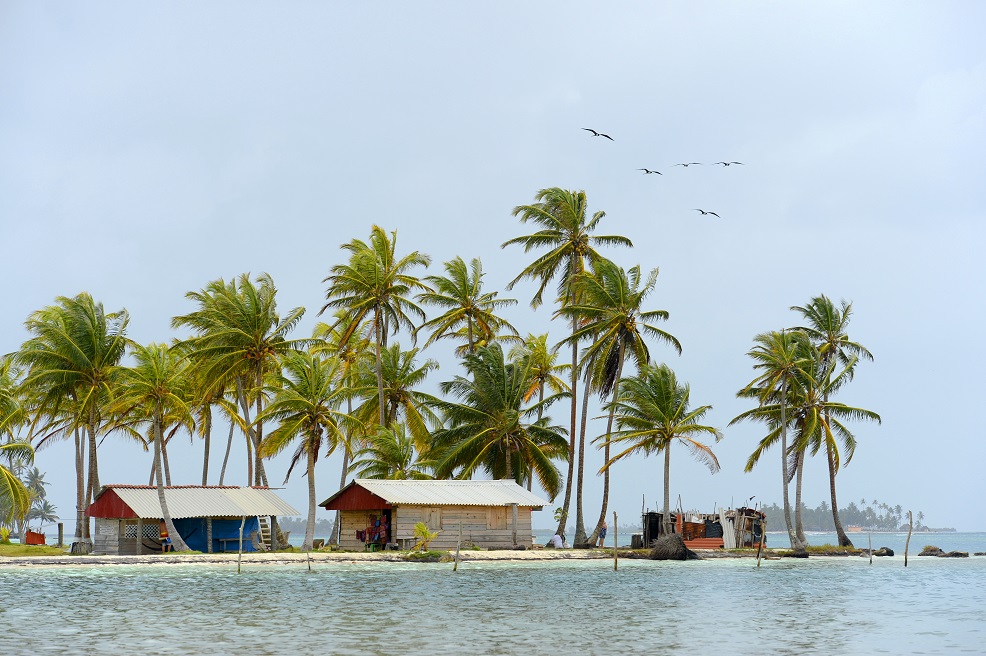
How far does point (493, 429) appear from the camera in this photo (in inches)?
2071

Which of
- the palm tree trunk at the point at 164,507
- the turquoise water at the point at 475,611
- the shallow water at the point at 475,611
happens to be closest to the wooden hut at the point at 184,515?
the palm tree trunk at the point at 164,507

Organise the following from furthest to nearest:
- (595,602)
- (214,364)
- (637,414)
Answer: (637,414) → (214,364) → (595,602)

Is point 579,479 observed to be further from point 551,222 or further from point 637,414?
point 551,222

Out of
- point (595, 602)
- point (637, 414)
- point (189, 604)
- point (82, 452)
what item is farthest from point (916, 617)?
point (82, 452)

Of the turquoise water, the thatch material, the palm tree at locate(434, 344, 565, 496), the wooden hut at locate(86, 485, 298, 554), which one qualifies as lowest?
the thatch material

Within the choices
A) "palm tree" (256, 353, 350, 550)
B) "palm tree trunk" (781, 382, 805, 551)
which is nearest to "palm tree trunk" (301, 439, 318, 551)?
"palm tree" (256, 353, 350, 550)

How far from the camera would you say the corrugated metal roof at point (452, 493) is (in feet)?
153

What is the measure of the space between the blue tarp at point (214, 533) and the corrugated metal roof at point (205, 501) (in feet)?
2.93

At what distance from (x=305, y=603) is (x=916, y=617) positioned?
16.4m

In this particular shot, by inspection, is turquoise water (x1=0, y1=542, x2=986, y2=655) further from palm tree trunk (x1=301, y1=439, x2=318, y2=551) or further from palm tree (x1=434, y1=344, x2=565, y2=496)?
palm tree (x1=434, y1=344, x2=565, y2=496)

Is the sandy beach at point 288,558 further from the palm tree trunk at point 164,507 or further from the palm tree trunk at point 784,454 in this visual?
the palm tree trunk at point 784,454

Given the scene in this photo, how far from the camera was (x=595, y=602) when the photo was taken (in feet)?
96.7

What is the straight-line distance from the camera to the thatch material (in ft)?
168

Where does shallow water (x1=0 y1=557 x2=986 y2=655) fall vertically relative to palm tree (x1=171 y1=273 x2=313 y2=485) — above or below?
below
